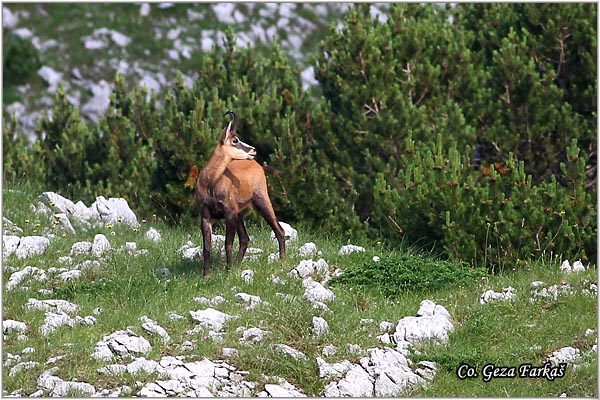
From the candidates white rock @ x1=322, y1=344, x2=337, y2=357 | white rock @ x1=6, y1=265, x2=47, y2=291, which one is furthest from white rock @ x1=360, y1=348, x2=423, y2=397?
white rock @ x1=6, y1=265, x2=47, y2=291

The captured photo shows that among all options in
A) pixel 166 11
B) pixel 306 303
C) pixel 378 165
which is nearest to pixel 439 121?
pixel 378 165

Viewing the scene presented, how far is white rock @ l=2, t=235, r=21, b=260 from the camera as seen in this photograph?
14.7 m

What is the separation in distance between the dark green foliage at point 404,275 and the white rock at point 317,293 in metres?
0.48

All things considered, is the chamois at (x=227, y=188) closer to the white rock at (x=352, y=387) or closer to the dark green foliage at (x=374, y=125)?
the white rock at (x=352, y=387)

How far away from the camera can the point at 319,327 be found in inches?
477

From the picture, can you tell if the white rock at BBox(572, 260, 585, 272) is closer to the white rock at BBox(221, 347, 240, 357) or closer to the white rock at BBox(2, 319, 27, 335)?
the white rock at BBox(221, 347, 240, 357)

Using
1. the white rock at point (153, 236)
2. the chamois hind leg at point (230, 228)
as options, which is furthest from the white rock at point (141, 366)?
the white rock at point (153, 236)

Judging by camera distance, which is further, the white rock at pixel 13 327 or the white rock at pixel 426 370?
the white rock at pixel 13 327

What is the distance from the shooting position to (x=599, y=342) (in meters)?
11.8

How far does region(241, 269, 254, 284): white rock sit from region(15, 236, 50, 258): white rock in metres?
3.08

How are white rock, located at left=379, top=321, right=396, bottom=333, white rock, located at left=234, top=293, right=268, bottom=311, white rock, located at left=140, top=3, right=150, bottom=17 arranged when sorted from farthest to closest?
white rock, located at left=140, top=3, right=150, bottom=17
white rock, located at left=234, top=293, right=268, bottom=311
white rock, located at left=379, top=321, right=396, bottom=333

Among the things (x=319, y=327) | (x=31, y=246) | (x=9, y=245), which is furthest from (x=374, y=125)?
(x=319, y=327)

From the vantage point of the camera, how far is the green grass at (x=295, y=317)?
11.3 metres

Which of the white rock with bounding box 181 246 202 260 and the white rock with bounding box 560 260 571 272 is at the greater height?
the white rock with bounding box 560 260 571 272
